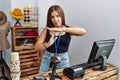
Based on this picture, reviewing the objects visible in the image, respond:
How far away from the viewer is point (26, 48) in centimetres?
306

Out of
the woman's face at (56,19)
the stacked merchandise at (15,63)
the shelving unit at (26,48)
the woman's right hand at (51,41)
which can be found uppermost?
the woman's face at (56,19)

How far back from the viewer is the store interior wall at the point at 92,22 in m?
1.95

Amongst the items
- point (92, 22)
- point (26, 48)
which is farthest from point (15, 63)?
point (26, 48)

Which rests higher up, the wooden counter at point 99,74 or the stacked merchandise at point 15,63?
the stacked merchandise at point 15,63

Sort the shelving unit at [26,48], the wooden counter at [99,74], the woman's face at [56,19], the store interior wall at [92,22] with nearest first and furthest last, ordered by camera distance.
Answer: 1. the wooden counter at [99,74]
2. the woman's face at [56,19]
3. the store interior wall at [92,22]
4. the shelving unit at [26,48]

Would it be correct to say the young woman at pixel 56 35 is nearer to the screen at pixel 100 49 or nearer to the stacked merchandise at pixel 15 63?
the screen at pixel 100 49

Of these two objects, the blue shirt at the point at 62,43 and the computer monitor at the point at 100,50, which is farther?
the blue shirt at the point at 62,43

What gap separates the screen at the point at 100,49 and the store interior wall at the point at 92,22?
0.59 feet

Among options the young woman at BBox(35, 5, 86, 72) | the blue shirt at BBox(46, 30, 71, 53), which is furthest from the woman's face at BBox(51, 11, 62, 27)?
the blue shirt at BBox(46, 30, 71, 53)

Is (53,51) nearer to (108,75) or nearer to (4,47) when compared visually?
(108,75)

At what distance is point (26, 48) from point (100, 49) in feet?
5.58

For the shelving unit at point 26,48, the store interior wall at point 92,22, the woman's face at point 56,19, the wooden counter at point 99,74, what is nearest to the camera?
the wooden counter at point 99,74

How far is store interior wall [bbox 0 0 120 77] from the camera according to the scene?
76.7 inches

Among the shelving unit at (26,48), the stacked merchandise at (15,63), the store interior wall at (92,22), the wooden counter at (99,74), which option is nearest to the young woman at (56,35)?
the wooden counter at (99,74)
